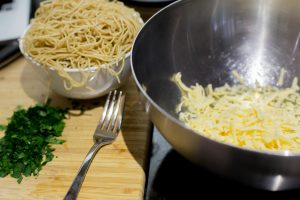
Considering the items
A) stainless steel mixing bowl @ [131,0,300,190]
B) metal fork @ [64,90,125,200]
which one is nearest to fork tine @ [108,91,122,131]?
metal fork @ [64,90,125,200]

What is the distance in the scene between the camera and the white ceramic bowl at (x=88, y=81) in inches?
39.4

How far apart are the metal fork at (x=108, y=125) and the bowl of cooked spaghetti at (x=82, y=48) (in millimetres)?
37

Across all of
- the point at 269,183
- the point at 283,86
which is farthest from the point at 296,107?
the point at 269,183

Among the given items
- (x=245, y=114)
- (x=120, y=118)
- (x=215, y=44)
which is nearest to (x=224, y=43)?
(x=215, y=44)

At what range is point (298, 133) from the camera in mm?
892

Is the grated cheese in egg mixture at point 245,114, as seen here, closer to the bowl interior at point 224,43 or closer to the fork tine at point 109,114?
the bowl interior at point 224,43

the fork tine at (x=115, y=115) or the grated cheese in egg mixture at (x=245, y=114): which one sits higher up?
the grated cheese in egg mixture at (x=245, y=114)

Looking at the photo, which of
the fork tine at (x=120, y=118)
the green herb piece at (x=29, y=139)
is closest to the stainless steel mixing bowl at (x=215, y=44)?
the fork tine at (x=120, y=118)

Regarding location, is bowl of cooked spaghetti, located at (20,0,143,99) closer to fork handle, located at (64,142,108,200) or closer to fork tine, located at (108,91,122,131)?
fork tine, located at (108,91,122,131)

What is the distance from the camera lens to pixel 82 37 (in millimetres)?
1055

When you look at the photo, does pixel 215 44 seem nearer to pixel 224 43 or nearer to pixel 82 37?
pixel 224 43

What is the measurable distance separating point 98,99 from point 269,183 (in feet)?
1.86

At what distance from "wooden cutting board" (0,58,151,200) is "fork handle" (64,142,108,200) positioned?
20 millimetres

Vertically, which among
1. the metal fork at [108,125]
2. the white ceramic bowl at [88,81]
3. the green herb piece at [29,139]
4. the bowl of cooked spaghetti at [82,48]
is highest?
the bowl of cooked spaghetti at [82,48]
